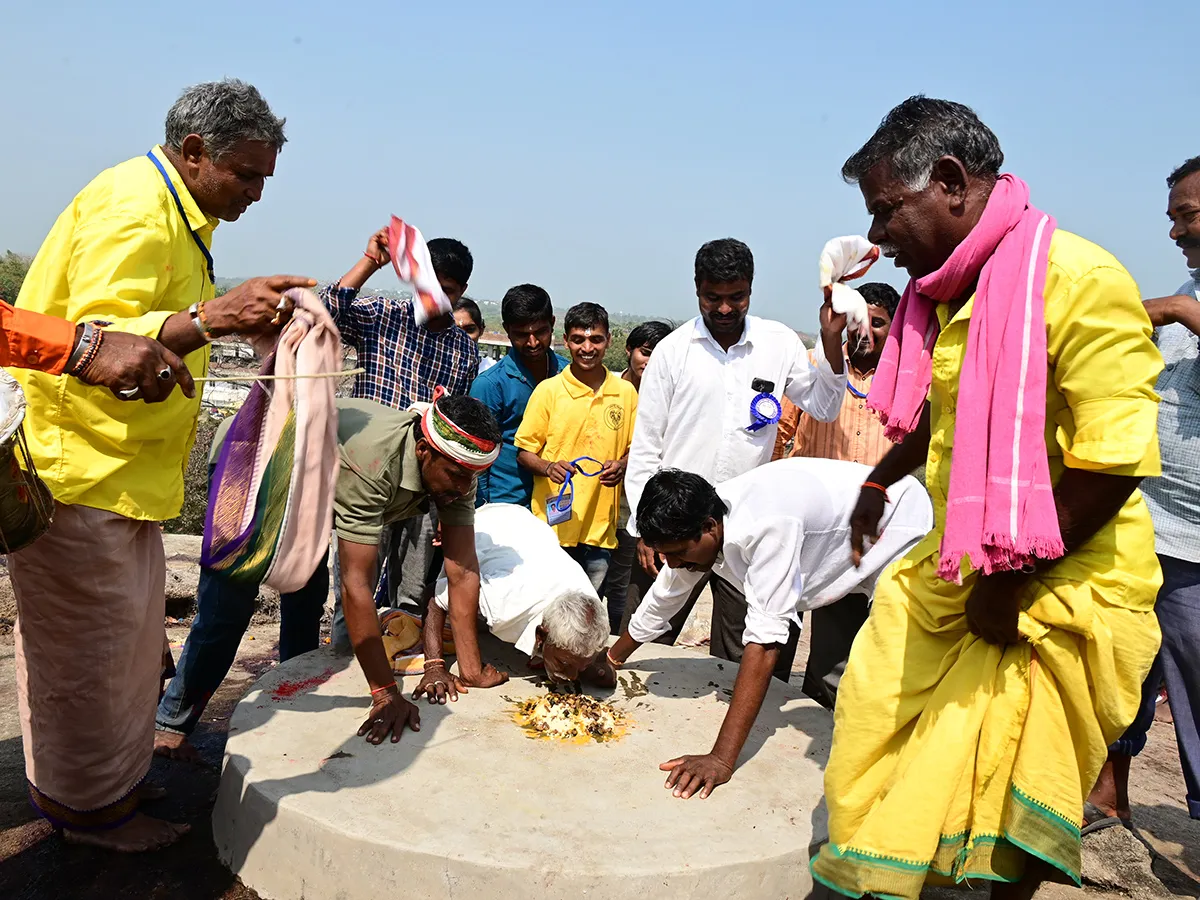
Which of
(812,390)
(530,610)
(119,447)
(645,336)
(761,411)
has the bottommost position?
(530,610)

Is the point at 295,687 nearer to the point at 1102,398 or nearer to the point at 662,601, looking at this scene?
the point at 662,601

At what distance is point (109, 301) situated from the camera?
2.56 meters

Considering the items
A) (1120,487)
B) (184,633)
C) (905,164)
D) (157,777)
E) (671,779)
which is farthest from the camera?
(184,633)

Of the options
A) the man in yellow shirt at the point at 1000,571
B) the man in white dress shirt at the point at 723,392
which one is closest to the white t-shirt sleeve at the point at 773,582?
the man in yellow shirt at the point at 1000,571

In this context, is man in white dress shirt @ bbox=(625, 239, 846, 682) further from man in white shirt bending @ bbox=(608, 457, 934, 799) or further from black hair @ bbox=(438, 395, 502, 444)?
black hair @ bbox=(438, 395, 502, 444)

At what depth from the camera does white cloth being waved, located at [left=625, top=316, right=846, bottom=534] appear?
427 centimetres

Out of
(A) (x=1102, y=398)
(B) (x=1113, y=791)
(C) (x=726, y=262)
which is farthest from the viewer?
(C) (x=726, y=262)

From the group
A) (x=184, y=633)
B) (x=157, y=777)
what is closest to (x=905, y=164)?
(x=157, y=777)

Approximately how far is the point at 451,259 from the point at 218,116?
1918mm

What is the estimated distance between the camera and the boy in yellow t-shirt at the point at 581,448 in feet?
15.5

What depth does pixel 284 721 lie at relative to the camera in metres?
3.28

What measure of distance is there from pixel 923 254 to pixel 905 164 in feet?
0.68

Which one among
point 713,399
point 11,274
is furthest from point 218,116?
point 11,274

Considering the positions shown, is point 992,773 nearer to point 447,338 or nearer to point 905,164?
point 905,164
